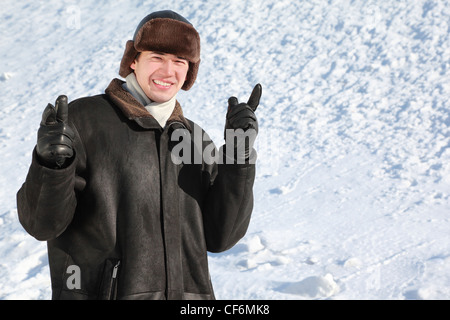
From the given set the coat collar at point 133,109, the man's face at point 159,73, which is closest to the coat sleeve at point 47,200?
the coat collar at point 133,109

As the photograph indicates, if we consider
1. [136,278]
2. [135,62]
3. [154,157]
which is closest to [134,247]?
[136,278]

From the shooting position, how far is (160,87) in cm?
232

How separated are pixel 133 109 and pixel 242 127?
383 millimetres

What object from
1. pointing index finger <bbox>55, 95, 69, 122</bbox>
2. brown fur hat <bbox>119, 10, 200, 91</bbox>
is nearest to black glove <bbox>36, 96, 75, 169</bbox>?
pointing index finger <bbox>55, 95, 69, 122</bbox>

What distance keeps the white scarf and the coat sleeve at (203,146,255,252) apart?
0.83 ft

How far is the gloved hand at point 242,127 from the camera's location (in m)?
2.18

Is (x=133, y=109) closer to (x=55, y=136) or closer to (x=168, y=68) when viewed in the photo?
(x=168, y=68)

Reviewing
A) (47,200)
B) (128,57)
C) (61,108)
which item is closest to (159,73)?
(128,57)

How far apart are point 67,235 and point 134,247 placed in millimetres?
229

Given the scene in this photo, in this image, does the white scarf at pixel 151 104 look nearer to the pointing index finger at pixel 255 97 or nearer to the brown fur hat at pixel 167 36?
the brown fur hat at pixel 167 36

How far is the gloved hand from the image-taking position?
7.16ft

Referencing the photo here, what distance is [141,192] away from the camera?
221 centimetres

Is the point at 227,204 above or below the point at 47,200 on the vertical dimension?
above
